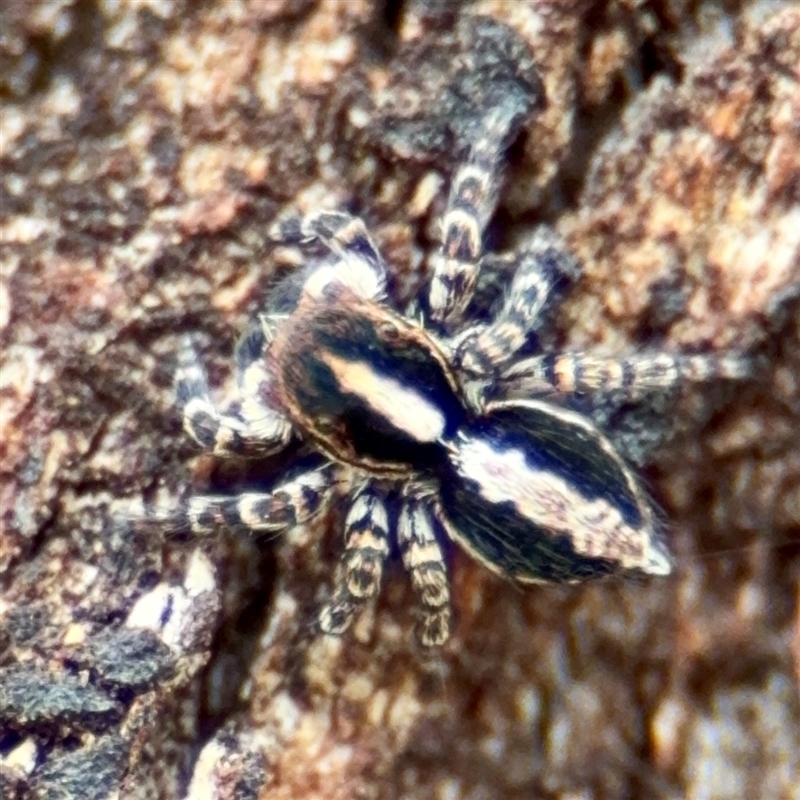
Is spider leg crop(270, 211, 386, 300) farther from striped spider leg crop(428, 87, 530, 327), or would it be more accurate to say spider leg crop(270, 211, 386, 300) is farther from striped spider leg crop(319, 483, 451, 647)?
striped spider leg crop(319, 483, 451, 647)

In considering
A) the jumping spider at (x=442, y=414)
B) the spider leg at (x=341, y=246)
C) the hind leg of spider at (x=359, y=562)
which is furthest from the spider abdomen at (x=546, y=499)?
the spider leg at (x=341, y=246)

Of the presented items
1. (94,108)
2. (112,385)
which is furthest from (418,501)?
(94,108)

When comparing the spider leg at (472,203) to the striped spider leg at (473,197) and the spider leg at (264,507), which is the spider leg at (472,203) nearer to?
the striped spider leg at (473,197)

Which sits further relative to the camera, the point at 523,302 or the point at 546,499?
the point at 523,302

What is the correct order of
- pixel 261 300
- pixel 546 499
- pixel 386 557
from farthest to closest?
pixel 386 557 < pixel 261 300 < pixel 546 499

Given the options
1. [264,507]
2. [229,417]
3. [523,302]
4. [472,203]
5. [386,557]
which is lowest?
[386,557]

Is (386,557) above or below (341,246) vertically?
below

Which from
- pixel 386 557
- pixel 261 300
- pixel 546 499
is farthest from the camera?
pixel 386 557

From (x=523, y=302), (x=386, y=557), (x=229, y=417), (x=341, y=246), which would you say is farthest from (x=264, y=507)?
(x=523, y=302)

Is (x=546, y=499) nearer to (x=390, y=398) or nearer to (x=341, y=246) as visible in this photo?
(x=390, y=398)
